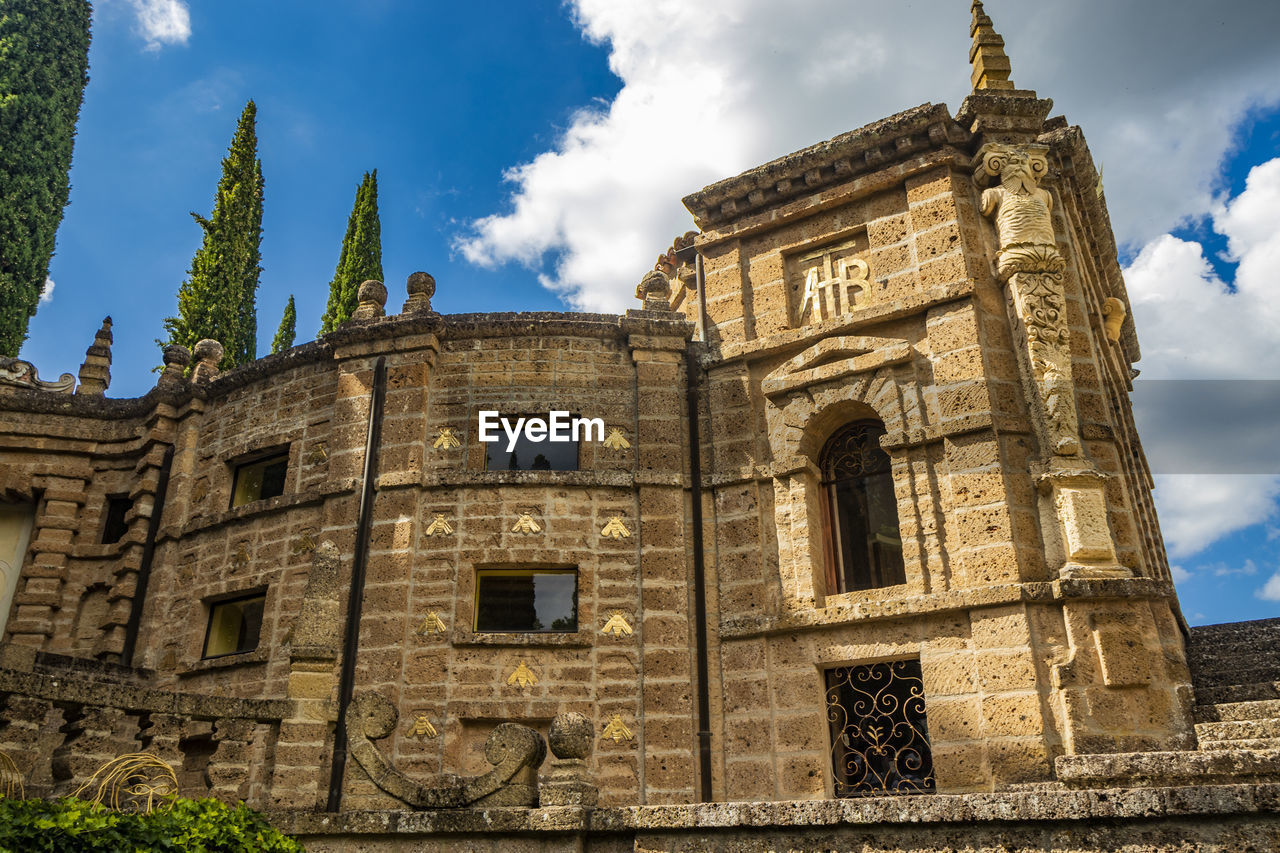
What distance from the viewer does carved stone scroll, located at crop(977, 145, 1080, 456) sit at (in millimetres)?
10734

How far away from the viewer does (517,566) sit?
12375 mm

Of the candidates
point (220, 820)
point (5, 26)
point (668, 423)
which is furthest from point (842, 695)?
point (5, 26)

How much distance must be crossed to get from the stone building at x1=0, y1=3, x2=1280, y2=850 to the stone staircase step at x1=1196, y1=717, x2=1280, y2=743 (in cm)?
6

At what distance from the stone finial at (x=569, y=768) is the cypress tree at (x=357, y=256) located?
773 inches

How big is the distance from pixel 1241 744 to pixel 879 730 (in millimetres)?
3448

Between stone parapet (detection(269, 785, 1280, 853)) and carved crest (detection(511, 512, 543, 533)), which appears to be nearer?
stone parapet (detection(269, 785, 1280, 853))

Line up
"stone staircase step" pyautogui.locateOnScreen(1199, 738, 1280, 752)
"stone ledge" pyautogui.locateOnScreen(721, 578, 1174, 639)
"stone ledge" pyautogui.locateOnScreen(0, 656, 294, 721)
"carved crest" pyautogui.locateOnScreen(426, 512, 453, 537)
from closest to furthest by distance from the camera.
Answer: "stone ledge" pyautogui.locateOnScreen(0, 656, 294, 721) < "stone staircase step" pyautogui.locateOnScreen(1199, 738, 1280, 752) < "stone ledge" pyautogui.locateOnScreen(721, 578, 1174, 639) < "carved crest" pyautogui.locateOnScreen(426, 512, 453, 537)

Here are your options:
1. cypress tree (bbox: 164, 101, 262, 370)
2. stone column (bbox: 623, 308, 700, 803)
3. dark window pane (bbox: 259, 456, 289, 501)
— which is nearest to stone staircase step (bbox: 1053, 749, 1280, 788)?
stone column (bbox: 623, 308, 700, 803)

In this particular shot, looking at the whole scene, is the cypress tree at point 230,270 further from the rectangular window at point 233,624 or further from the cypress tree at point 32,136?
the rectangular window at point 233,624

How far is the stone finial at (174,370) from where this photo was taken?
15.9 metres

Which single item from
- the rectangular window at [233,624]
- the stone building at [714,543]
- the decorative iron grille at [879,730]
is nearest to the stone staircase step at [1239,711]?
the stone building at [714,543]

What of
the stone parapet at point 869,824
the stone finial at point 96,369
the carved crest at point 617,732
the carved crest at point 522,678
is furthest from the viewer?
the stone finial at point 96,369

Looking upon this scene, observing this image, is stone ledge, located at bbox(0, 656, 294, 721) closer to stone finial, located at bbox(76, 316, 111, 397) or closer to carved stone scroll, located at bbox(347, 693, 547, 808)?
carved stone scroll, located at bbox(347, 693, 547, 808)

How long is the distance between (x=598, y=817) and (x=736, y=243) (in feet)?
29.5
